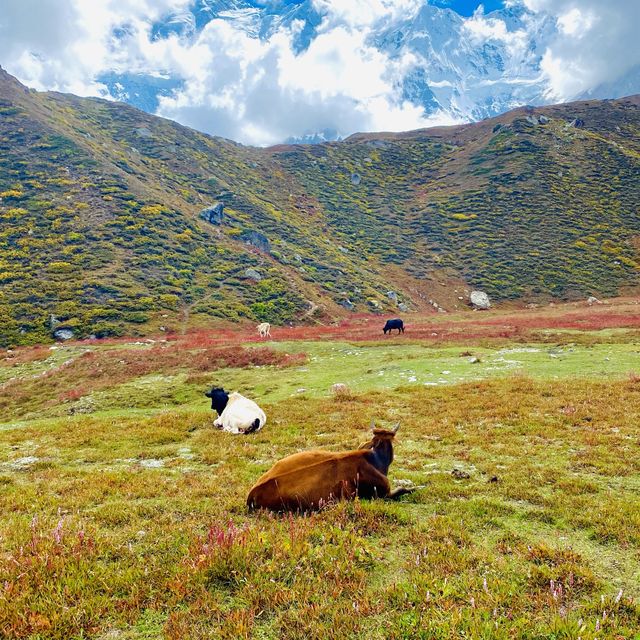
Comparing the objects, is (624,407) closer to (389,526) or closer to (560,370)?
(560,370)

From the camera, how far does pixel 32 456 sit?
34.7ft

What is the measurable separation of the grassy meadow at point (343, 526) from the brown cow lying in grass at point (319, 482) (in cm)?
33

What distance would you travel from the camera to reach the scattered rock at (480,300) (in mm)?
71806

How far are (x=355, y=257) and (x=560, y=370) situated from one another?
75.5 meters

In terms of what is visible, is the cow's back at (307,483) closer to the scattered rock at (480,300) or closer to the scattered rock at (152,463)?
the scattered rock at (152,463)

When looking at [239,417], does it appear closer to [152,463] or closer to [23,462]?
[152,463]

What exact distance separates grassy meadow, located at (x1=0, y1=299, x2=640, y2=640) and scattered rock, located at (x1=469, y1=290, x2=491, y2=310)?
58.7 m

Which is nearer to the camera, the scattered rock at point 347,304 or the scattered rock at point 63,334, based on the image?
the scattered rock at point 63,334

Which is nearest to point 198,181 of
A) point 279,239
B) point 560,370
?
point 279,239

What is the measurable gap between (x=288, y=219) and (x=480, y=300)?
164ft

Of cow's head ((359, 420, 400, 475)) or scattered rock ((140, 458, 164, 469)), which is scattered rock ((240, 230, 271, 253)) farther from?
cow's head ((359, 420, 400, 475))

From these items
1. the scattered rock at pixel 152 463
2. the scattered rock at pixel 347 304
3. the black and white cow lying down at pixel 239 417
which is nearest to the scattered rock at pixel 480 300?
the scattered rock at pixel 347 304

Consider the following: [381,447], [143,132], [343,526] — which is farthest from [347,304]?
[143,132]

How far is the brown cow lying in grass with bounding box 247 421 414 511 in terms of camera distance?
6.36m
